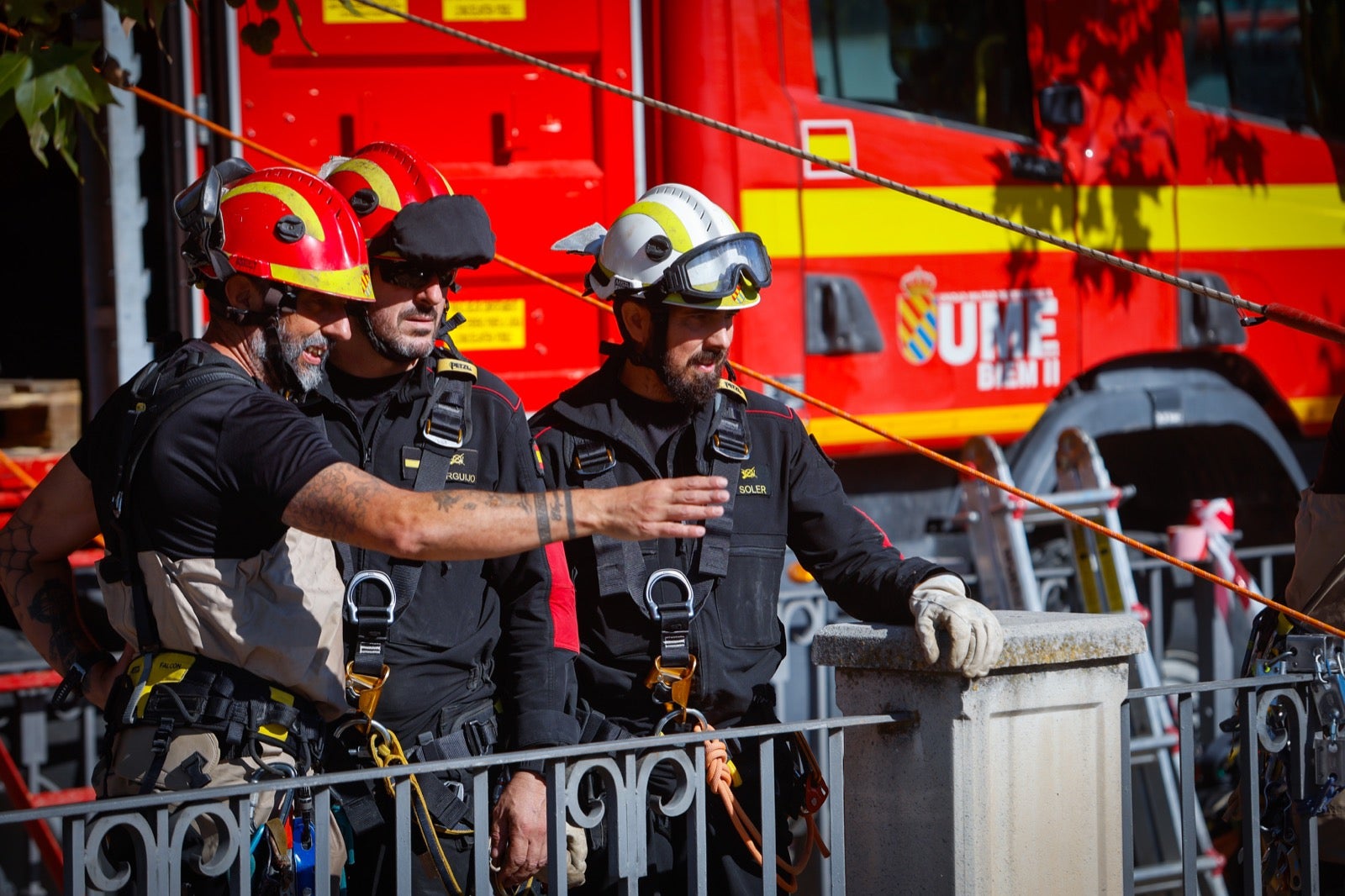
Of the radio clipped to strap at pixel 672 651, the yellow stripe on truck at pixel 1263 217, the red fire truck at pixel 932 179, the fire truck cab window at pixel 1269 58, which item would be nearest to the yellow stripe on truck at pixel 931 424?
the red fire truck at pixel 932 179

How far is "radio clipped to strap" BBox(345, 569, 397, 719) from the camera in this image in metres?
2.78

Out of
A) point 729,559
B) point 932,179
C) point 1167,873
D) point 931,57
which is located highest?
point 931,57

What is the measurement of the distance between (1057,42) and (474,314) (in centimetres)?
240

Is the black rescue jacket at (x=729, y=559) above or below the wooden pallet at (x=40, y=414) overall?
below

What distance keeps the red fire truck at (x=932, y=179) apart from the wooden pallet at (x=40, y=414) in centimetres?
110

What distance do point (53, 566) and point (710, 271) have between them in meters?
1.47

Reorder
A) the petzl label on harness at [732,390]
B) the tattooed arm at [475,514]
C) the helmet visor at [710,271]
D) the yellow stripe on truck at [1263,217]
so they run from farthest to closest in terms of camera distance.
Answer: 1. the yellow stripe on truck at [1263,217]
2. the petzl label on harness at [732,390]
3. the helmet visor at [710,271]
4. the tattooed arm at [475,514]

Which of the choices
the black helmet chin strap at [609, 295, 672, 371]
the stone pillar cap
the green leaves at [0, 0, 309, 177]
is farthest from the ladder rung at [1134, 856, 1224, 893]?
the green leaves at [0, 0, 309, 177]

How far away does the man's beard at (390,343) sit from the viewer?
3.02 m

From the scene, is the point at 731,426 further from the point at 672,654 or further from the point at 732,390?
the point at 672,654

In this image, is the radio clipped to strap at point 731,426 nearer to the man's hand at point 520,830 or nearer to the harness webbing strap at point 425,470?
the harness webbing strap at point 425,470

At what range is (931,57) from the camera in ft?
17.5

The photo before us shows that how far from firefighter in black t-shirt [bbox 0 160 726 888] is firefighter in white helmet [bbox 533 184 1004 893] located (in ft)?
2.08

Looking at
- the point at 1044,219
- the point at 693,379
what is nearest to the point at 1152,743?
the point at 1044,219
